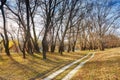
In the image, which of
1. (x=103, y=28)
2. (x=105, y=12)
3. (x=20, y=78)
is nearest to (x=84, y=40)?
(x=103, y=28)

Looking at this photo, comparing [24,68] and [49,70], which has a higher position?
[24,68]

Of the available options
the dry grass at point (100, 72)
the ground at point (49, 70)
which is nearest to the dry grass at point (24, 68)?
the ground at point (49, 70)

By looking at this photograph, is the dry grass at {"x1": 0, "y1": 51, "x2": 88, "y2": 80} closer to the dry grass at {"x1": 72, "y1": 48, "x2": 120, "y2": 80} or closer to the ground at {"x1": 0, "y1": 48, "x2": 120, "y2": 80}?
the ground at {"x1": 0, "y1": 48, "x2": 120, "y2": 80}

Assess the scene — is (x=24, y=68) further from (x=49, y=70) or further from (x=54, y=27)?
(x=54, y=27)

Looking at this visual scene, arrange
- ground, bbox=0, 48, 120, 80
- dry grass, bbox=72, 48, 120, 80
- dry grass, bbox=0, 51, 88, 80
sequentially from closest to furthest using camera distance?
dry grass, bbox=72, 48, 120, 80
ground, bbox=0, 48, 120, 80
dry grass, bbox=0, 51, 88, 80

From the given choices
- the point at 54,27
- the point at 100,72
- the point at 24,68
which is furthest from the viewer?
the point at 54,27

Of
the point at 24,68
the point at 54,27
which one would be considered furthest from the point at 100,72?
the point at 54,27

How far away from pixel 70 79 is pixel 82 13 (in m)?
31.6

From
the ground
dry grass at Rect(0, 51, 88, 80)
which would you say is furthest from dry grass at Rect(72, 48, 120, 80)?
dry grass at Rect(0, 51, 88, 80)

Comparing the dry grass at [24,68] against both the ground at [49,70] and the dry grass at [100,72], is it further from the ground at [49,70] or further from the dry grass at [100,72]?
the dry grass at [100,72]

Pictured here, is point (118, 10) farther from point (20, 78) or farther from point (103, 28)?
point (20, 78)

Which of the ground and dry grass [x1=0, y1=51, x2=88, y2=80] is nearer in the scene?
the ground

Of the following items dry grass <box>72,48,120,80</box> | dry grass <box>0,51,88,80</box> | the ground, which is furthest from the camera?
dry grass <box>0,51,88,80</box>

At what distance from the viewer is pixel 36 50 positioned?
38.5 metres
